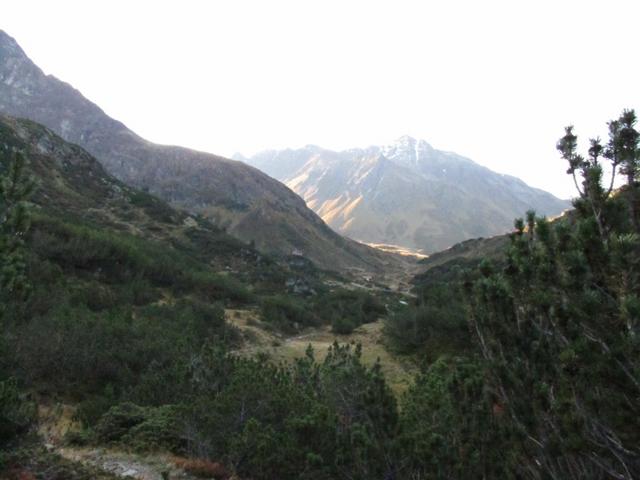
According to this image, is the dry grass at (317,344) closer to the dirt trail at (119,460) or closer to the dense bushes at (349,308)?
the dense bushes at (349,308)

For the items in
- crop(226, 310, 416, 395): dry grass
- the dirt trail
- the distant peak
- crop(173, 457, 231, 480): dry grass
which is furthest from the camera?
the distant peak

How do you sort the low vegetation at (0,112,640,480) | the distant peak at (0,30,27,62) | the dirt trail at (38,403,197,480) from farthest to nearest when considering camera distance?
the distant peak at (0,30,27,62), the dirt trail at (38,403,197,480), the low vegetation at (0,112,640,480)

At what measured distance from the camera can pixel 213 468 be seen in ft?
25.9

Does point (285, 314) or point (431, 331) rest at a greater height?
point (431, 331)

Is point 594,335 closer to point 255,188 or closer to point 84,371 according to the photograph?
point 84,371

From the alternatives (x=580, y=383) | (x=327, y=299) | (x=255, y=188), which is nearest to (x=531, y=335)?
(x=580, y=383)

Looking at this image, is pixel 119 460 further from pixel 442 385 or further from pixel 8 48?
pixel 8 48

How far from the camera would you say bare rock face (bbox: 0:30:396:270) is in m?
101

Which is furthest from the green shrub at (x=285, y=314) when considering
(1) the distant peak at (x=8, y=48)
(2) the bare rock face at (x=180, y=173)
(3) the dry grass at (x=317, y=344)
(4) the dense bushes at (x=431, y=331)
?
(1) the distant peak at (x=8, y=48)

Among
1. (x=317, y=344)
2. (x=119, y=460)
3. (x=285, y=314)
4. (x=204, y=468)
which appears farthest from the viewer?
(x=285, y=314)

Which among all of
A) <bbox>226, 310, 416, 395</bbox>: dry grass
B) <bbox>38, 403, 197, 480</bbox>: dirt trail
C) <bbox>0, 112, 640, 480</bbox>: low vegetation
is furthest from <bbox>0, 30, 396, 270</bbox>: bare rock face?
<bbox>38, 403, 197, 480</bbox>: dirt trail

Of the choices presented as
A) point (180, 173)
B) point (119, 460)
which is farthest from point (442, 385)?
point (180, 173)

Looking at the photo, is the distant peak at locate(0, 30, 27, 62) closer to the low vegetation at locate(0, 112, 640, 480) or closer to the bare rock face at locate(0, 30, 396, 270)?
the bare rock face at locate(0, 30, 396, 270)

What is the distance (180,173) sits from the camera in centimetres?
11981
